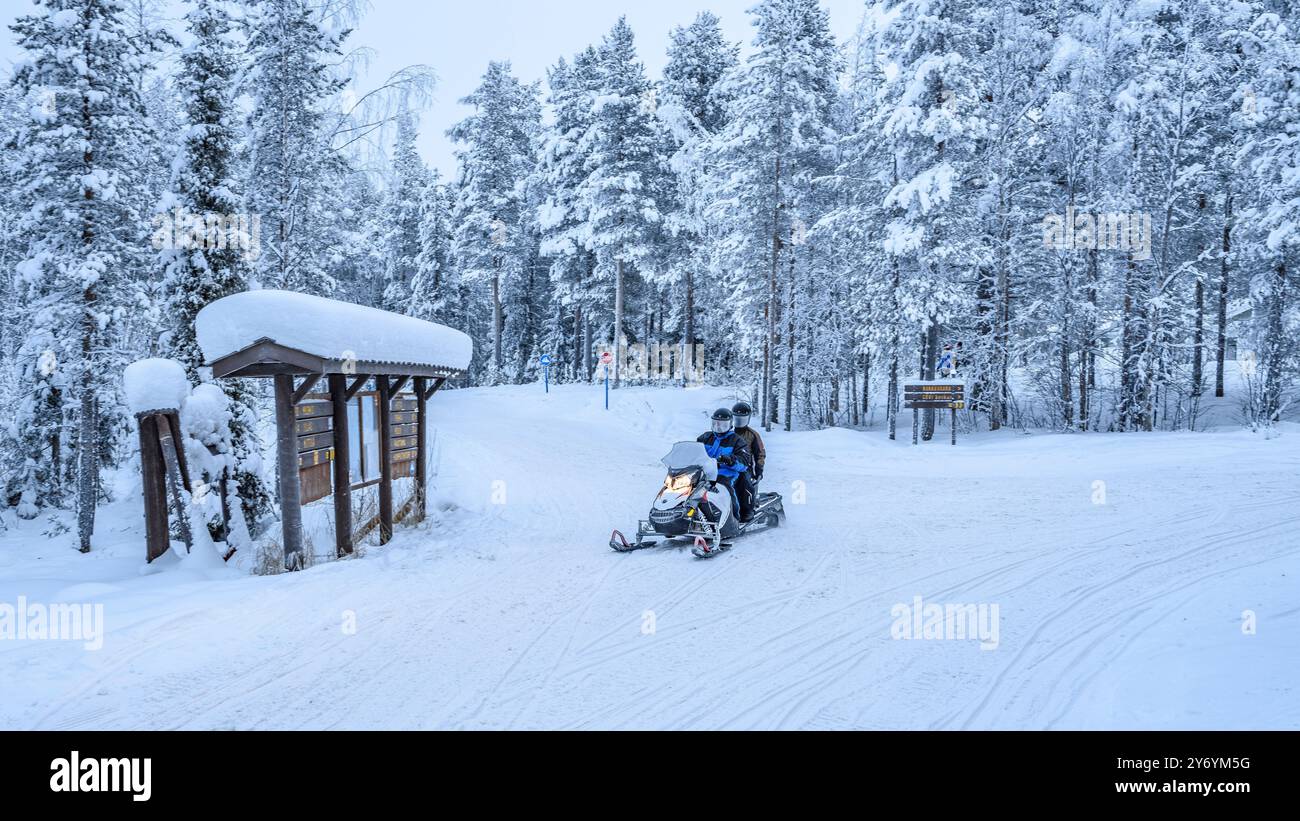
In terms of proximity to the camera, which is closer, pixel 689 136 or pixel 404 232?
pixel 689 136

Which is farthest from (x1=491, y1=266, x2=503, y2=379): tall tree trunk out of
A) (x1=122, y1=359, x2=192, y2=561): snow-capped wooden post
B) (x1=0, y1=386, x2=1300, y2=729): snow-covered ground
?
(x1=122, y1=359, x2=192, y2=561): snow-capped wooden post

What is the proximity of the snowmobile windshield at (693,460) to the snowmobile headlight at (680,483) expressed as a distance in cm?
11

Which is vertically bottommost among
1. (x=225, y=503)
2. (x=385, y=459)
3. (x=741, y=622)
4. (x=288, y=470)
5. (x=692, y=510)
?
(x=741, y=622)

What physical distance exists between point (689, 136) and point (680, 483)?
85.2ft

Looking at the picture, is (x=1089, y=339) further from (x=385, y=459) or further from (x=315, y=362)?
Answer: (x=315, y=362)

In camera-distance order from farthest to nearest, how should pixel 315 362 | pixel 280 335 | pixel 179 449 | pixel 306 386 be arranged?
pixel 179 449 → pixel 306 386 → pixel 315 362 → pixel 280 335

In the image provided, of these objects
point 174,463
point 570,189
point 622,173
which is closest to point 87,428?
point 174,463

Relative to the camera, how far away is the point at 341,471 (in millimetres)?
9633

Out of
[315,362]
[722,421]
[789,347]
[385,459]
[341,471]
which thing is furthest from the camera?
[789,347]

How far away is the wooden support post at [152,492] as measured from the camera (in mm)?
9609

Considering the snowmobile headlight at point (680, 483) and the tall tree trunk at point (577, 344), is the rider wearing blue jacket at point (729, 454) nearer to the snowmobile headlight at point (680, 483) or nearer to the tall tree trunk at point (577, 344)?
the snowmobile headlight at point (680, 483)

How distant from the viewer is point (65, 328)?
15195mm
